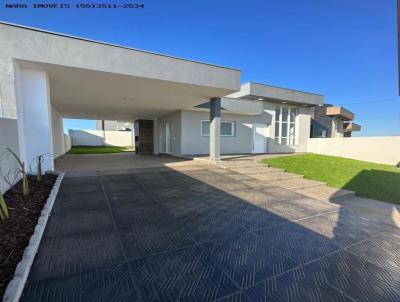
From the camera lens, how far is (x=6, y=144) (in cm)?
408

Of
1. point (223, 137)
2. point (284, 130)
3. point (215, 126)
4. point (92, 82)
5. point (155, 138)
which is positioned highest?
point (92, 82)

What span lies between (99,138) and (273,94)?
25.8m

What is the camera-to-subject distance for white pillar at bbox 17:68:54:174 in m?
5.30

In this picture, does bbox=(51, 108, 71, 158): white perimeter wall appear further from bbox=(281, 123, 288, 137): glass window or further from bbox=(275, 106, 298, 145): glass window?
bbox=(281, 123, 288, 137): glass window

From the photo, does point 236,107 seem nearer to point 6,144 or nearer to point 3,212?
point 6,144

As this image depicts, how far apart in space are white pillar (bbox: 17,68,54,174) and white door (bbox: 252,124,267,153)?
480 inches

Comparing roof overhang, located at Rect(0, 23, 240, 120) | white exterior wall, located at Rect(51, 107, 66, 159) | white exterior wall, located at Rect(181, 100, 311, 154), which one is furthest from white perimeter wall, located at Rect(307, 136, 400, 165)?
white exterior wall, located at Rect(51, 107, 66, 159)

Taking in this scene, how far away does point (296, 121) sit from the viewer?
1639 centimetres

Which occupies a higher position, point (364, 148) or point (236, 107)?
point (236, 107)

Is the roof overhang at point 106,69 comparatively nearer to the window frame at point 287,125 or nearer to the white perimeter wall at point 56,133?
the white perimeter wall at point 56,133

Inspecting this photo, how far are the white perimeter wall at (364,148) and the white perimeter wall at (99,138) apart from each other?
86.3 feet

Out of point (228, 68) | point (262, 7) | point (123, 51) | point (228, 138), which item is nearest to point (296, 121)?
point (228, 138)

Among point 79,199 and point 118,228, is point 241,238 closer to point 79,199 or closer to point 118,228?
point 118,228

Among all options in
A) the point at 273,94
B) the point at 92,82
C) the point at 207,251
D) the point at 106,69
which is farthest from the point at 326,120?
the point at 207,251
